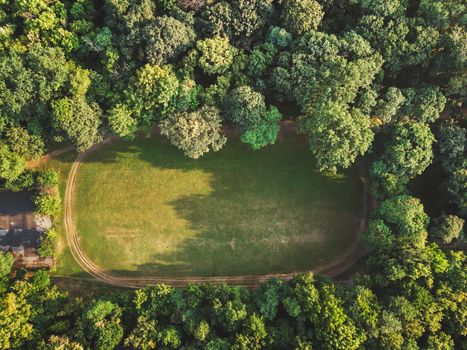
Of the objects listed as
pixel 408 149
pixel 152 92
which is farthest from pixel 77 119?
pixel 408 149

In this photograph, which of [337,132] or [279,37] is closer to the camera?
[337,132]

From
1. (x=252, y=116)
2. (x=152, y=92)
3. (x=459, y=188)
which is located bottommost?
(x=459, y=188)

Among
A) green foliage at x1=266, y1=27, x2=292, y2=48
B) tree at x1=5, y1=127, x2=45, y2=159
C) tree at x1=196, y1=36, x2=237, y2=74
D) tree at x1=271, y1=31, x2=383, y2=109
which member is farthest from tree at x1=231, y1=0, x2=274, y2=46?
tree at x1=5, y1=127, x2=45, y2=159

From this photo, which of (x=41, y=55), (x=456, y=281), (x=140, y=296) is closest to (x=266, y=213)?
(x=140, y=296)

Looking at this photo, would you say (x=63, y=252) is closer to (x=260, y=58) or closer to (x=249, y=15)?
(x=260, y=58)

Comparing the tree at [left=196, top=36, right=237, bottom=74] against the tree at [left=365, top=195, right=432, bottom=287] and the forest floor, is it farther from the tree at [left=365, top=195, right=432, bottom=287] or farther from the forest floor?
the tree at [left=365, top=195, right=432, bottom=287]

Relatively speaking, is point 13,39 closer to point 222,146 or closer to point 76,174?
point 76,174
